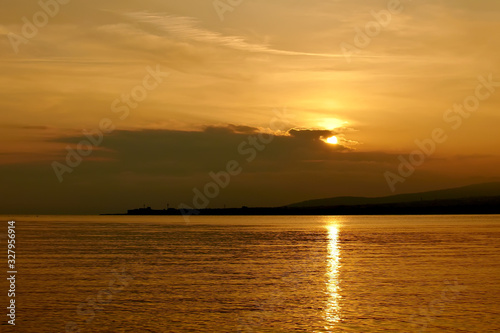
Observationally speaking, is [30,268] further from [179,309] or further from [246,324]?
[246,324]

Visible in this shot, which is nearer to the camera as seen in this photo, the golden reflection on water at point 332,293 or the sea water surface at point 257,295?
the sea water surface at point 257,295

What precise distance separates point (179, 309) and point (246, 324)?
5309 mm

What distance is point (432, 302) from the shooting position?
3628 cm

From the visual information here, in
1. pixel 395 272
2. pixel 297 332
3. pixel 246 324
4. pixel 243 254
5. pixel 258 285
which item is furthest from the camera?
pixel 243 254

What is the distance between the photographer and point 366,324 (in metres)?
30.0

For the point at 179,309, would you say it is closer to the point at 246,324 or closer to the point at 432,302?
the point at 246,324

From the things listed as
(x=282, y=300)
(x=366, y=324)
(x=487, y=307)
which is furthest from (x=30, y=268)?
(x=487, y=307)

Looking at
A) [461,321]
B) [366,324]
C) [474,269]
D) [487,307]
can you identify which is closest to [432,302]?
[487,307]

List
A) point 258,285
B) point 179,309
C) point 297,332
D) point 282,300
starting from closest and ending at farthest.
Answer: point 297,332 → point 179,309 → point 282,300 → point 258,285

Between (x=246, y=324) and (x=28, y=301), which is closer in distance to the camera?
(x=246, y=324)

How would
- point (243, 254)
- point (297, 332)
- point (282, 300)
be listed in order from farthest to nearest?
point (243, 254) → point (282, 300) → point (297, 332)

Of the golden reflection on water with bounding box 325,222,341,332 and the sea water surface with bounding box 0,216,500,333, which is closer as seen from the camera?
the sea water surface with bounding box 0,216,500,333

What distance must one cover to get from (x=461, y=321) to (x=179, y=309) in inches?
593

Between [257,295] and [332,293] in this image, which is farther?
[332,293]
